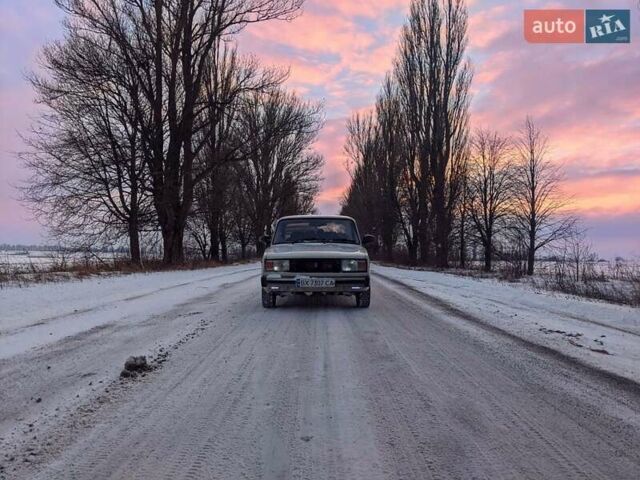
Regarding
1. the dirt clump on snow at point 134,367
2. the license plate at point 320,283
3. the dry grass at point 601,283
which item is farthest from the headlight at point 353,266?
the dry grass at point 601,283

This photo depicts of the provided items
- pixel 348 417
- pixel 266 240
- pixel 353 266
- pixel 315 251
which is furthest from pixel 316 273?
pixel 348 417

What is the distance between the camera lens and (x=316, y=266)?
8484mm

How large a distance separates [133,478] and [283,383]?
176 centimetres

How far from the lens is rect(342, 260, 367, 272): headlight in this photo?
850 centimetres

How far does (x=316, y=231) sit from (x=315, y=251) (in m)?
1.54

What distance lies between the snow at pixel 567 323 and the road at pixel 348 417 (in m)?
0.46

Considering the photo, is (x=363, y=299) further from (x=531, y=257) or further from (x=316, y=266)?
(x=531, y=257)

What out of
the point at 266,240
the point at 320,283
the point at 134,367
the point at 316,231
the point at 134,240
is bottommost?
the point at 134,367

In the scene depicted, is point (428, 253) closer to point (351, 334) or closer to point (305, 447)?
point (351, 334)

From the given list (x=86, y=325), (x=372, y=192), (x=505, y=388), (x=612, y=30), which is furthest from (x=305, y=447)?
(x=372, y=192)

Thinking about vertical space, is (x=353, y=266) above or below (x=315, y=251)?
below

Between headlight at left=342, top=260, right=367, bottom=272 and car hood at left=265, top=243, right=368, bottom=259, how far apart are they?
4.3 inches

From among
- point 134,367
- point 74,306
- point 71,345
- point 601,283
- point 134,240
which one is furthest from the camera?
point 134,240
